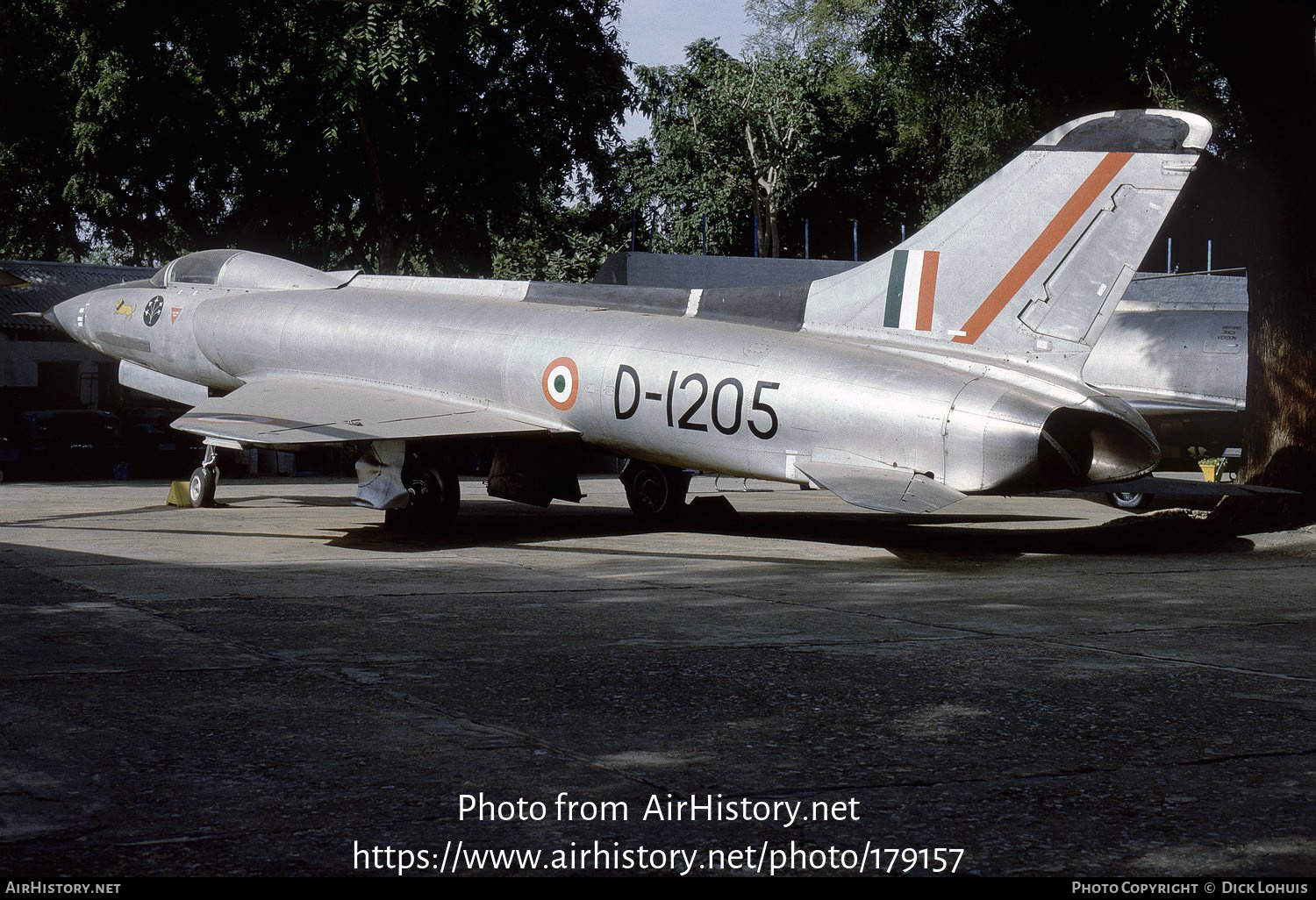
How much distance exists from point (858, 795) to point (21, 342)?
3316cm

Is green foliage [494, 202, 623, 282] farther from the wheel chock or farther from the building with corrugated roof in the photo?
the wheel chock

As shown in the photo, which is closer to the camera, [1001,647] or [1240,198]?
[1001,647]

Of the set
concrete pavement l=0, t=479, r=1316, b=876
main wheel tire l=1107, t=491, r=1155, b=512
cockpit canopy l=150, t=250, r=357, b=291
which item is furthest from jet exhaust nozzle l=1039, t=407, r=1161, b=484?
cockpit canopy l=150, t=250, r=357, b=291

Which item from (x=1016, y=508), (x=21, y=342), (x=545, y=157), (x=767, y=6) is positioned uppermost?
(x=767, y=6)

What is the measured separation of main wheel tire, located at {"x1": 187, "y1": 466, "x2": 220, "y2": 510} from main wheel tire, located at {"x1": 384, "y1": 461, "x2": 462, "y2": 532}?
14.5 ft

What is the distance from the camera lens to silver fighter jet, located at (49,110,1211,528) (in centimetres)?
1202

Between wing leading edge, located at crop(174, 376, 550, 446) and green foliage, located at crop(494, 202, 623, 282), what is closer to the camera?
wing leading edge, located at crop(174, 376, 550, 446)

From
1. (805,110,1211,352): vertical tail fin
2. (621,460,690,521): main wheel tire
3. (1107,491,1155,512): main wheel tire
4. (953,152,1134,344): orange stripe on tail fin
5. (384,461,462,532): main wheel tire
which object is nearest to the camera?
(805,110,1211,352): vertical tail fin

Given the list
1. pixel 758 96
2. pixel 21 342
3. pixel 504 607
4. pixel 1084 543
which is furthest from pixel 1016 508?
pixel 758 96

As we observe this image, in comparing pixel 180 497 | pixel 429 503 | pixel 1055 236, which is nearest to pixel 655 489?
pixel 429 503

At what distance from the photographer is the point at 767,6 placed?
187 ft

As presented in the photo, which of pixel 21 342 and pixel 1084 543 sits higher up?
pixel 21 342

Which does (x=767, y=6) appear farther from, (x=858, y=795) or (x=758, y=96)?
(x=858, y=795)

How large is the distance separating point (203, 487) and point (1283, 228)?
14554mm
